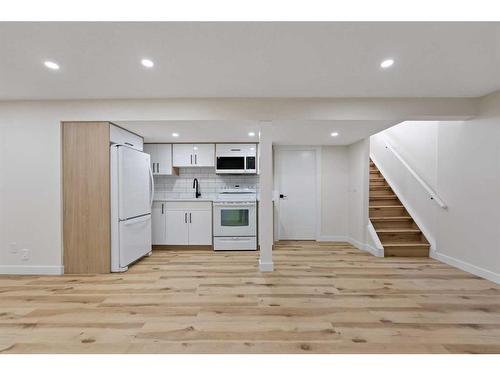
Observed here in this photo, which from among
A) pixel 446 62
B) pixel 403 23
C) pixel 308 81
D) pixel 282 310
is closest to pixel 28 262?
pixel 282 310

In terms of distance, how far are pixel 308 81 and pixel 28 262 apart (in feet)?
13.1

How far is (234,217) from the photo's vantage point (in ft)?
13.9

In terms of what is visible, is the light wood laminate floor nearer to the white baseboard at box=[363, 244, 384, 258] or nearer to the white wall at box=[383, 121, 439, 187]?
the white baseboard at box=[363, 244, 384, 258]

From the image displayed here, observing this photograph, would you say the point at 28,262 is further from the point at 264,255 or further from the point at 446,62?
the point at 446,62

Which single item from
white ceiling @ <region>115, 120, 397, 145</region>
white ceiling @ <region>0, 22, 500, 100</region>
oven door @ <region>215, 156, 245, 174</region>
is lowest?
oven door @ <region>215, 156, 245, 174</region>

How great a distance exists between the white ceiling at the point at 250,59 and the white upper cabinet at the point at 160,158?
1.70 metres

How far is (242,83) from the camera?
2.55m

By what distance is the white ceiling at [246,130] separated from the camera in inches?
125

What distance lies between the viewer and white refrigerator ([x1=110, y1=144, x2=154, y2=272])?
10.3ft

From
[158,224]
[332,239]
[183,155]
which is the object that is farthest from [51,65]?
[332,239]

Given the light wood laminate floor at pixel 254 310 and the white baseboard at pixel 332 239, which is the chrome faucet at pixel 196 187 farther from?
the white baseboard at pixel 332 239

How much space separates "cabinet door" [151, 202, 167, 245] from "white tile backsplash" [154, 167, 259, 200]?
21.2 inches

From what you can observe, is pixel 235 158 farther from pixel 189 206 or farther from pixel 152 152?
pixel 152 152

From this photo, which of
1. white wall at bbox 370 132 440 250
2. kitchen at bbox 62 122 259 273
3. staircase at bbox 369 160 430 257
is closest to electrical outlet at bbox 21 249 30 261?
kitchen at bbox 62 122 259 273
